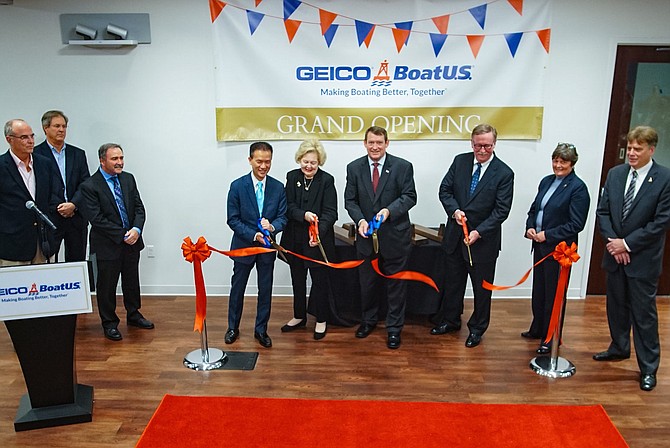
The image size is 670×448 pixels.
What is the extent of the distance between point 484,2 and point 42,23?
159 inches

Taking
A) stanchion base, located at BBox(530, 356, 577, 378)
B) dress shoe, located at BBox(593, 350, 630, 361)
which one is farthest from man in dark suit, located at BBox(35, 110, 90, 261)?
dress shoe, located at BBox(593, 350, 630, 361)

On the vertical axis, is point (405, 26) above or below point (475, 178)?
above

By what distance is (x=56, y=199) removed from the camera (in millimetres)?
4246

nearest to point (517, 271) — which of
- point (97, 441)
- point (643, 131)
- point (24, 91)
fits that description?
point (643, 131)

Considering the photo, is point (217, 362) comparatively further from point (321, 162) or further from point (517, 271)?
point (517, 271)

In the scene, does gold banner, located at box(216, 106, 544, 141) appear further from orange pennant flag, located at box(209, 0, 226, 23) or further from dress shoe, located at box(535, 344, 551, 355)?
dress shoe, located at box(535, 344, 551, 355)

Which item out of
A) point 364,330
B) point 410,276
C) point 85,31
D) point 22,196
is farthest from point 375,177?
point 85,31

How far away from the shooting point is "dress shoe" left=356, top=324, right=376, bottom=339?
14.2 ft

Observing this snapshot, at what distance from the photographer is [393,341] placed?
4148 mm

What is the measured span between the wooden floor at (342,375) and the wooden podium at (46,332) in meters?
0.09

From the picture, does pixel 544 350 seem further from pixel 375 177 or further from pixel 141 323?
pixel 141 323

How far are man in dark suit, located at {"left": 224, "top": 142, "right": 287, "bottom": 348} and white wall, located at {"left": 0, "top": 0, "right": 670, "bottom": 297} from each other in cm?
120

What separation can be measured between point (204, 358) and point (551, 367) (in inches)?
97.9

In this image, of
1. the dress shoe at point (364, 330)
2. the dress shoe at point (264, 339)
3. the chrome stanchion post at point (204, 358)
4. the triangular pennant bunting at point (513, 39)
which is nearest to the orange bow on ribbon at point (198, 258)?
the chrome stanchion post at point (204, 358)
